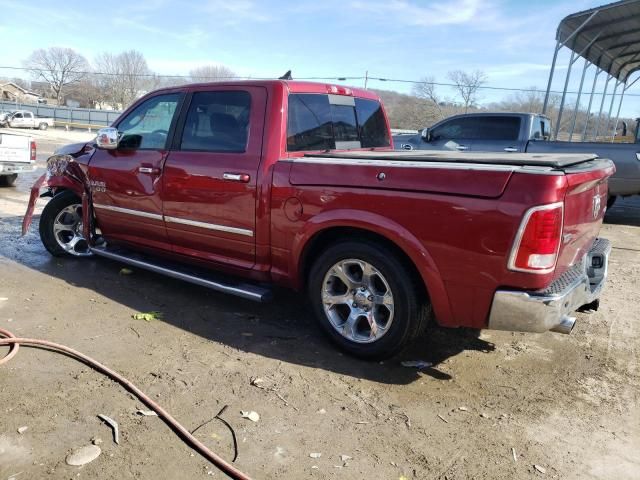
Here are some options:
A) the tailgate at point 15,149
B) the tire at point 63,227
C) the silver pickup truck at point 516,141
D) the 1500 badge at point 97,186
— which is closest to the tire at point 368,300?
the 1500 badge at point 97,186

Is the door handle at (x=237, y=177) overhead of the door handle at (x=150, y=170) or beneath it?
overhead

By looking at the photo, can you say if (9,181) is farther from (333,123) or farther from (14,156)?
(333,123)

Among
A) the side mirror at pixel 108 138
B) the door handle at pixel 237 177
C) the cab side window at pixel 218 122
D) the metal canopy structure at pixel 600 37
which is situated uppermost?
the metal canopy structure at pixel 600 37

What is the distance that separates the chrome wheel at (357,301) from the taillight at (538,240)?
89 centimetres

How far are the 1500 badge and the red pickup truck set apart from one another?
28mm

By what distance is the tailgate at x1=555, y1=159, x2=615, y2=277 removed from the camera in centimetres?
292

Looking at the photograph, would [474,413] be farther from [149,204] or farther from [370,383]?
[149,204]

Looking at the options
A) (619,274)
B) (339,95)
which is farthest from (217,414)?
(619,274)

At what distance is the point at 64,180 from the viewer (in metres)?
5.45

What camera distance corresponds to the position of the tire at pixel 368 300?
3318 millimetres

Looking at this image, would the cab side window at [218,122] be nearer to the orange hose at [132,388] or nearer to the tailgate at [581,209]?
the orange hose at [132,388]

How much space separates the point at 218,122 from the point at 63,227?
2677mm

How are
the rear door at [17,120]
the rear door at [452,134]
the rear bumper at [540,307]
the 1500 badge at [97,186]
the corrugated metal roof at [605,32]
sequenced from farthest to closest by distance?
the rear door at [17,120] < the corrugated metal roof at [605,32] < the rear door at [452,134] < the 1500 badge at [97,186] < the rear bumper at [540,307]

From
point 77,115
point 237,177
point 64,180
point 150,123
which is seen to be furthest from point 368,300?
point 77,115
